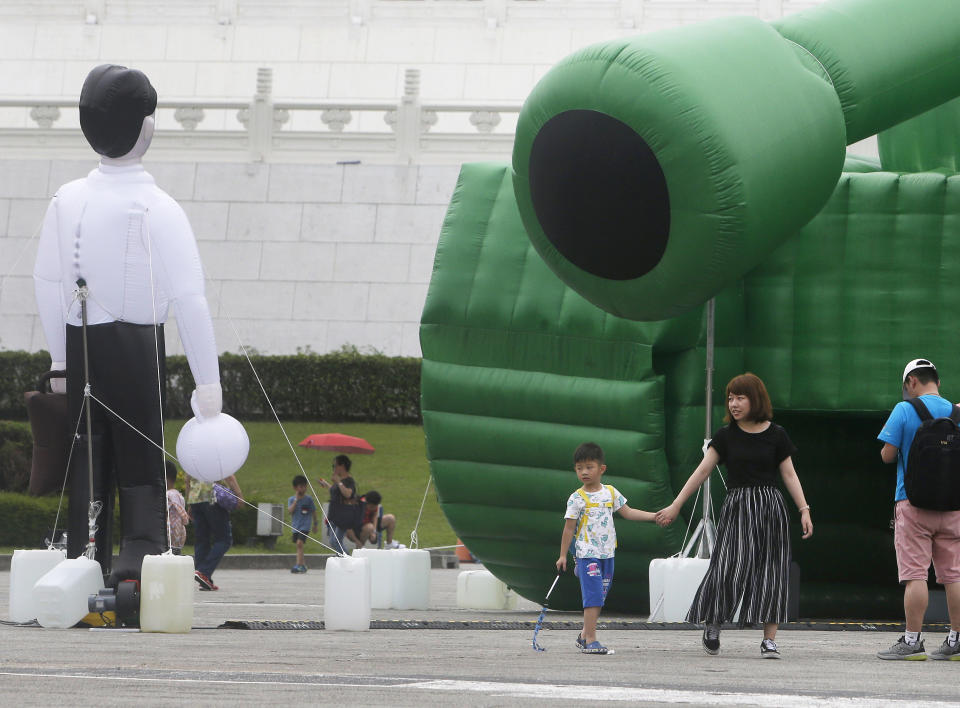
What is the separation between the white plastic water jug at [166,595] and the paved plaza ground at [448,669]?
15 cm

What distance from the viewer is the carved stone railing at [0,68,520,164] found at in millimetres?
31094

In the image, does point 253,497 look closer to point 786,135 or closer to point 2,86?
point 786,135

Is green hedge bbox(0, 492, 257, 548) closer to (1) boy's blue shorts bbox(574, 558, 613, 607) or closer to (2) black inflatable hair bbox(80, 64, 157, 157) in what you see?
(2) black inflatable hair bbox(80, 64, 157, 157)

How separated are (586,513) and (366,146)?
2302 centimetres

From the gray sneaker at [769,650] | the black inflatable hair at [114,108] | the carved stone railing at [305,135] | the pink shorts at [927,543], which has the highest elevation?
the carved stone railing at [305,135]

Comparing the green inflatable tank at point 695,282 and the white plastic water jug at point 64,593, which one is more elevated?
the green inflatable tank at point 695,282

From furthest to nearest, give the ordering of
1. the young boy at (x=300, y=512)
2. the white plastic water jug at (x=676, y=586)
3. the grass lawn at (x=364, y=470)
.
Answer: the grass lawn at (x=364, y=470)
the young boy at (x=300, y=512)
the white plastic water jug at (x=676, y=586)

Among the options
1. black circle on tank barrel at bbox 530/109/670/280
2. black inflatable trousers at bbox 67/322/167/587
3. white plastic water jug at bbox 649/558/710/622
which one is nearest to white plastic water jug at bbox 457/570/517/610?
white plastic water jug at bbox 649/558/710/622

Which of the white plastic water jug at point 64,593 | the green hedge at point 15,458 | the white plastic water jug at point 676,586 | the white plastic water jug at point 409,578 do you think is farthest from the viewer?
the green hedge at point 15,458

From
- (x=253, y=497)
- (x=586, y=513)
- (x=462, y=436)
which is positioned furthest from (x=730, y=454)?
(x=253, y=497)

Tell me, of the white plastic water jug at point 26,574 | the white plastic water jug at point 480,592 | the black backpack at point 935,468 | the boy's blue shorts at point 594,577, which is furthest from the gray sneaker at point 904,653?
the white plastic water jug at point 480,592

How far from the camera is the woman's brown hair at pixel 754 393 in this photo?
27.6ft

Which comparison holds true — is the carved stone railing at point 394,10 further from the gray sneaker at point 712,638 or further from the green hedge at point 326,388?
the gray sneaker at point 712,638

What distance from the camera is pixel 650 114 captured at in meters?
8.52
